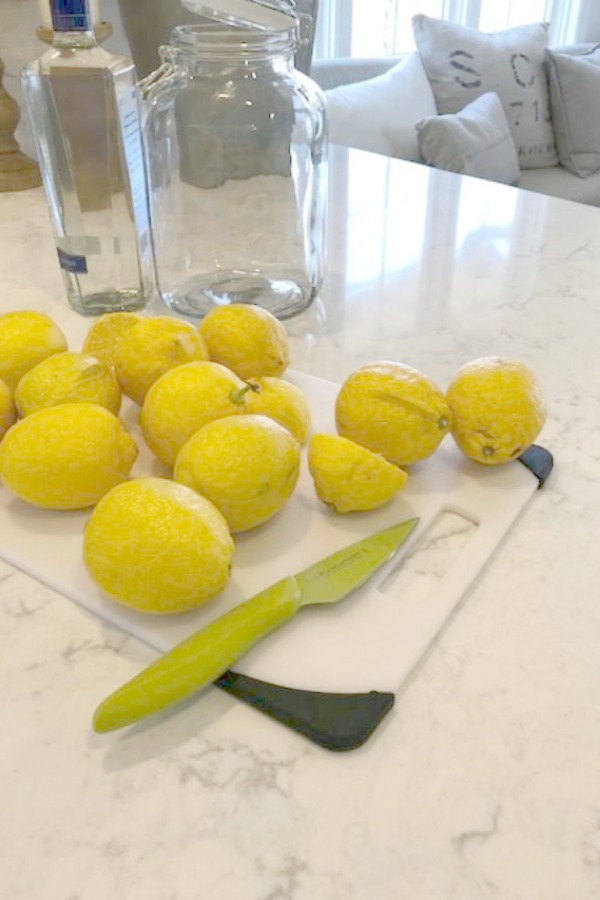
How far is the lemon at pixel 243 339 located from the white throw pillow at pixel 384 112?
69.8 inches

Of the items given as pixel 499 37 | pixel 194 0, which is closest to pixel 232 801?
pixel 194 0

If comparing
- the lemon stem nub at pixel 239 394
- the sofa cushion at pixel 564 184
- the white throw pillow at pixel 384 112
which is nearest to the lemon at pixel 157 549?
the lemon stem nub at pixel 239 394

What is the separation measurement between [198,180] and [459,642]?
786mm

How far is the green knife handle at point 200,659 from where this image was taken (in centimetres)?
41

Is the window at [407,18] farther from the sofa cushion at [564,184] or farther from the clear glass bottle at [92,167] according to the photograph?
the clear glass bottle at [92,167]

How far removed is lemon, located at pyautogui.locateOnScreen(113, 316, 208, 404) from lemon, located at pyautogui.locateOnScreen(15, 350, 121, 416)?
21mm

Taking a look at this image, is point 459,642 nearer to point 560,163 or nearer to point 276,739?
point 276,739

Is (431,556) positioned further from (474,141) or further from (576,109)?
(576,109)

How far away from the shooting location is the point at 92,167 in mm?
843

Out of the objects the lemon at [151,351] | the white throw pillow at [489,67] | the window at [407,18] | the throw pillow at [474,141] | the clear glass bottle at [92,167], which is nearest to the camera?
the lemon at [151,351]

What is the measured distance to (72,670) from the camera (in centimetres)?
46

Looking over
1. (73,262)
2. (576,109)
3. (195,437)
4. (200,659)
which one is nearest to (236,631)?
(200,659)

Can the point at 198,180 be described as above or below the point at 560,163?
above

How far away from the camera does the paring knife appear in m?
0.41
